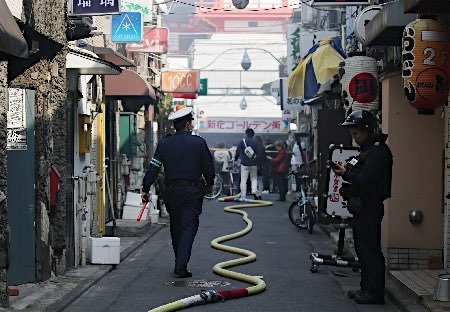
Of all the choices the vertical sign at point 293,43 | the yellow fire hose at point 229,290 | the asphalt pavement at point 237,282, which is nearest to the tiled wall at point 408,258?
the asphalt pavement at point 237,282

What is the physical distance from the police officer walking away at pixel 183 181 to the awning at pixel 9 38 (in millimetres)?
4181

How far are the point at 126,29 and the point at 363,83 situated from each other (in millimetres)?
8439

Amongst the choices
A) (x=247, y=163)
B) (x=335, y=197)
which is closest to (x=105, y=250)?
(x=335, y=197)

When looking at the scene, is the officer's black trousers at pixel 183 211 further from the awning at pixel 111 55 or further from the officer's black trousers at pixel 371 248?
the awning at pixel 111 55

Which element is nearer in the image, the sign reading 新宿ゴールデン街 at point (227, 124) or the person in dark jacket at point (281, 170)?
the person in dark jacket at point (281, 170)

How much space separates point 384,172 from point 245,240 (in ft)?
27.0

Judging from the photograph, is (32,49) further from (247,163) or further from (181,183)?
(247,163)

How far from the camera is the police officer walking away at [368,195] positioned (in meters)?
11.4

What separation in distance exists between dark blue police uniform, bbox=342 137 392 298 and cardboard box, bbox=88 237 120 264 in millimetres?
4363

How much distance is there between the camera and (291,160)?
3794 centimetres

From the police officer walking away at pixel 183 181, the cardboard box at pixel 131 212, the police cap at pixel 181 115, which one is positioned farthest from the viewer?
the cardboard box at pixel 131 212

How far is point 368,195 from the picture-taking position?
11.5m

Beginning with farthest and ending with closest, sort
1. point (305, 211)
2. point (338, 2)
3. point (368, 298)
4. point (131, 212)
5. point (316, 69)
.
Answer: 1. point (131, 212)
2. point (305, 211)
3. point (316, 69)
4. point (338, 2)
5. point (368, 298)

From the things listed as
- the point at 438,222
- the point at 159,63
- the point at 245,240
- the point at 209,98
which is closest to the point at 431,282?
the point at 438,222
